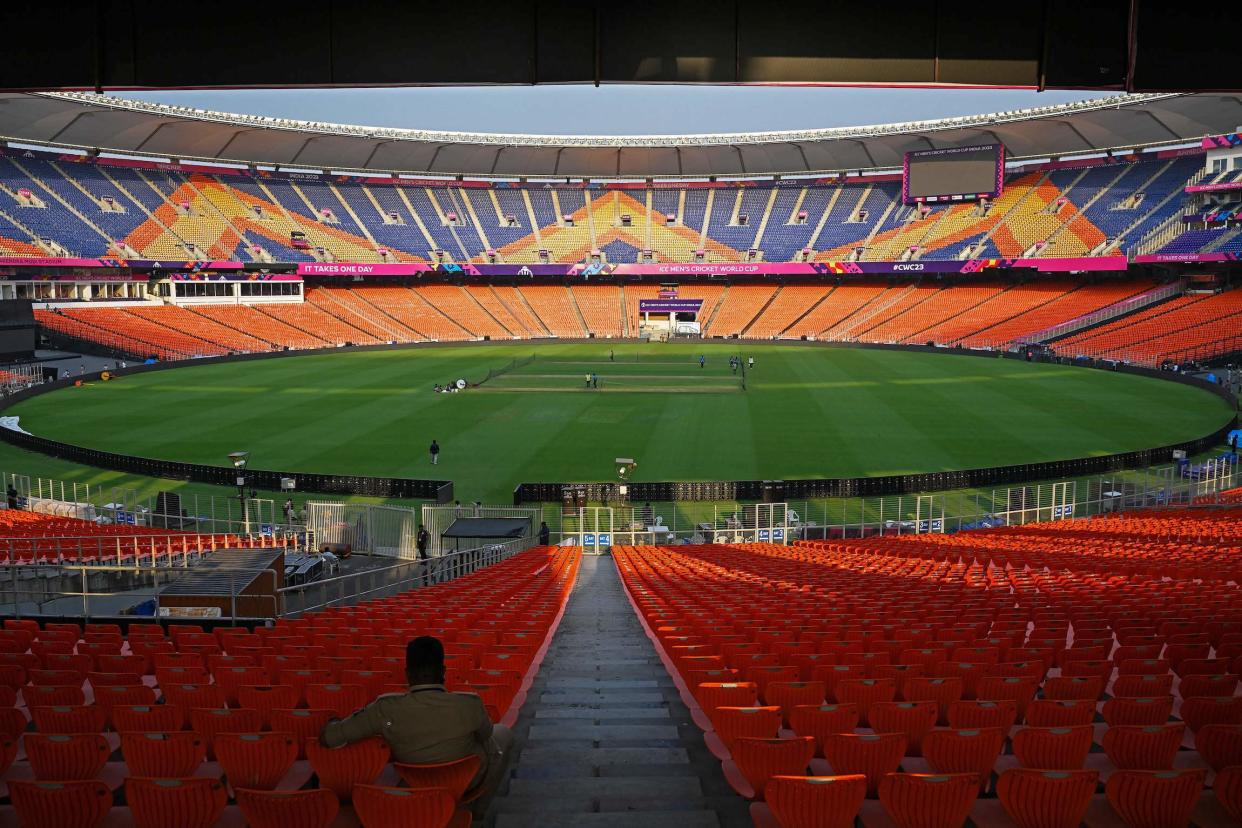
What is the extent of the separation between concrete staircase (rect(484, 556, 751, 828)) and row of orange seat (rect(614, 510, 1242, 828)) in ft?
0.86

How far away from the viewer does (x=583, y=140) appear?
3856 inches

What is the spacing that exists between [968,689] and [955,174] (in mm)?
86517

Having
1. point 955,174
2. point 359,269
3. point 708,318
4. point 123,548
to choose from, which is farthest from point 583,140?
point 123,548

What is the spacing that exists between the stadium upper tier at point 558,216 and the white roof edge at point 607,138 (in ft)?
28.3

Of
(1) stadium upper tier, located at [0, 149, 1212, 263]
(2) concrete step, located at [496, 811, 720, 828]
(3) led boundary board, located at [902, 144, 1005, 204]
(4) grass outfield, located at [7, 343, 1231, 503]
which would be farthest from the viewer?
(3) led boundary board, located at [902, 144, 1005, 204]

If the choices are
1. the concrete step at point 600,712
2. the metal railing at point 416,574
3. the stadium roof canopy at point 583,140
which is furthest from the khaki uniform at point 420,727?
the stadium roof canopy at point 583,140

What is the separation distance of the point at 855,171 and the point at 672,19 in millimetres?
96320

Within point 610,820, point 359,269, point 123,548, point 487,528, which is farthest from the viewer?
point 359,269

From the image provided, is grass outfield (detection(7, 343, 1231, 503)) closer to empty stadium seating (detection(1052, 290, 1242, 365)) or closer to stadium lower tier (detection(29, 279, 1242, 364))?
empty stadium seating (detection(1052, 290, 1242, 365))

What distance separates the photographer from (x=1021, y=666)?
7.44 m

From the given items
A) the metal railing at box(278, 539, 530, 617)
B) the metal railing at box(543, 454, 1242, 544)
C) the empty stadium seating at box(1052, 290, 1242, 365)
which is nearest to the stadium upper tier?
the empty stadium seating at box(1052, 290, 1242, 365)

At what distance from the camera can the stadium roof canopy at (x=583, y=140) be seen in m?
76.8

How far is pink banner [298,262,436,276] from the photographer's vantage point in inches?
3519

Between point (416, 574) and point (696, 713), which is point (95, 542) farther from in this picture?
point (696, 713)
